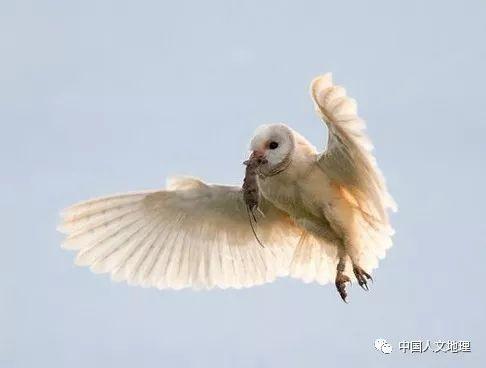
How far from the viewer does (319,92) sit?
1070cm

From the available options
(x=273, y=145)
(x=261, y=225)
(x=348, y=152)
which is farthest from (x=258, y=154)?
(x=261, y=225)

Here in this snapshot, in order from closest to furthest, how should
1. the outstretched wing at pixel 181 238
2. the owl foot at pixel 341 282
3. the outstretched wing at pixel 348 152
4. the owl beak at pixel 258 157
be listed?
1. the outstretched wing at pixel 348 152
2. the owl beak at pixel 258 157
3. the owl foot at pixel 341 282
4. the outstretched wing at pixel 181 238

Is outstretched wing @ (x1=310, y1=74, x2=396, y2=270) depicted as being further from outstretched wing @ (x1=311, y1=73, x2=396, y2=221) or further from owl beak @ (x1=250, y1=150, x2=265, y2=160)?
owl beak @ (x1=250, y1=150, x2=265, y2=160)

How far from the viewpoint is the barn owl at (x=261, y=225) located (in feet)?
38.5

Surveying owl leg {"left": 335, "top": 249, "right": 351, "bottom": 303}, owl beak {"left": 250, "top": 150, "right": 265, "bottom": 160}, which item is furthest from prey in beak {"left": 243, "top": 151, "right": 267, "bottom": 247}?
owl leg {"left": 335, "top": 249, "right": 351, "bottom": 303}

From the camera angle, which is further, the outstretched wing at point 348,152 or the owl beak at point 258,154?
the owl beak at point 258,154

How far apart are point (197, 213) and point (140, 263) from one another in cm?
84

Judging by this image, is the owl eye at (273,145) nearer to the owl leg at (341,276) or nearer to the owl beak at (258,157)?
the owl beak at (258,157)

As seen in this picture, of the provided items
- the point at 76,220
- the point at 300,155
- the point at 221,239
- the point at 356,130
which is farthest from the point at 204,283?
the point at 356,130

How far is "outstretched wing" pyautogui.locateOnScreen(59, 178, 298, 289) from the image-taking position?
42.9ft

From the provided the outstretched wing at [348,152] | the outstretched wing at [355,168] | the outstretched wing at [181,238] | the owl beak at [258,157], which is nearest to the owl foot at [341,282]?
the outstretched wing at [355,168]

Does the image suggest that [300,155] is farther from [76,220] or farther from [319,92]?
[76,220]

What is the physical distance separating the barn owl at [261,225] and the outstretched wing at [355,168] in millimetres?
12

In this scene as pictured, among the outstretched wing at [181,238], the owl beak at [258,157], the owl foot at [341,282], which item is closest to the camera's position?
the owl beak at [258,157]
